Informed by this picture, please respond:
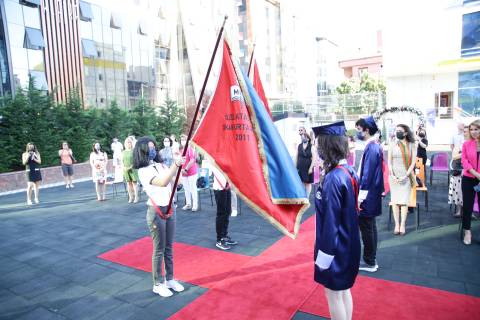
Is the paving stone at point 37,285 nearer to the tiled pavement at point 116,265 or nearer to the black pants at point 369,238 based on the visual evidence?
the tiled pavement at point 116,265

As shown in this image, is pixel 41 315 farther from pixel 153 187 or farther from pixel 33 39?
pixel 33 39

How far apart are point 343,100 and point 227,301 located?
23.9 metres

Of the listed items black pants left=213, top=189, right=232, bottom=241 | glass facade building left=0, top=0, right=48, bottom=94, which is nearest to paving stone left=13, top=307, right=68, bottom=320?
black pants left=213, top=189, right=232, bottom=241

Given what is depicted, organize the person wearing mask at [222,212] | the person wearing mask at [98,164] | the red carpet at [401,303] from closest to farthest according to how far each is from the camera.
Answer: the red carpet at [401,303]
the person wearing mask at [222,212]
the person wearing mask at [98,164]

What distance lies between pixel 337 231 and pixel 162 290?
2505mm

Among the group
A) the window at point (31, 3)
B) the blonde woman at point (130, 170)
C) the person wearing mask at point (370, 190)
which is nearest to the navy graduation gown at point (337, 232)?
the person wearing mask at point (370, 190)

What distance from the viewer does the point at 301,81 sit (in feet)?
196

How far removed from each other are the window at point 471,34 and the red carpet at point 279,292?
20.8m

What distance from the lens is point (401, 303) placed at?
3709 mm

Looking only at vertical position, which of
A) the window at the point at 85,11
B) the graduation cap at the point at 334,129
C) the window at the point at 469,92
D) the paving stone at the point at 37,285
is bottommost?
the paving stone at the point at 37,285

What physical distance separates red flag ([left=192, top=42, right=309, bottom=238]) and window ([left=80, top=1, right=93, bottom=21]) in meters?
27.3

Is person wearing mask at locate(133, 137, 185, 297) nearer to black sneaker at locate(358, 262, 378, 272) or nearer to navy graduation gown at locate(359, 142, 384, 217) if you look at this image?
black sneaker at locate(358, 262, 378, 272)

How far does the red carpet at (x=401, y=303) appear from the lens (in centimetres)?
348

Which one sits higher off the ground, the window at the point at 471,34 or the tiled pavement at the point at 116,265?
the window at the point at 471,34
